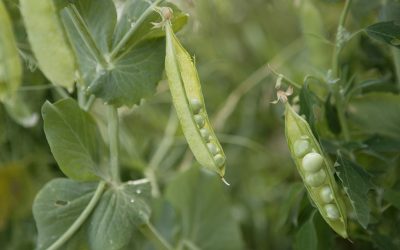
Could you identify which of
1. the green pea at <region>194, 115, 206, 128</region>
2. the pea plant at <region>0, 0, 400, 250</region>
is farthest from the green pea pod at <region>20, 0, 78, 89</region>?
the green pea at <region>194, 115, 206, 128</region>

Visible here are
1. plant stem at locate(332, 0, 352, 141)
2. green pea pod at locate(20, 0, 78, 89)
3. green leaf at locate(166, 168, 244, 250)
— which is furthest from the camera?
green leaf at locate(166, 168, 244, 250)

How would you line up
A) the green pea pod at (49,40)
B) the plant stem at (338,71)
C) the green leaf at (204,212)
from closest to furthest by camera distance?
the green pea pod at (49,40)
the plant stem at (338,71)
the green leaf at (204,212)

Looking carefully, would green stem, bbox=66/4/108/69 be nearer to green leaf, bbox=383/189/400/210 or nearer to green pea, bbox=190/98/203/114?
green pea, bbox=190/98/203/114

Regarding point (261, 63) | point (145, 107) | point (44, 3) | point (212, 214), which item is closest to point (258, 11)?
point (261, 63)

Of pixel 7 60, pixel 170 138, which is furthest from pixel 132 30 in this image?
pixel 170 138

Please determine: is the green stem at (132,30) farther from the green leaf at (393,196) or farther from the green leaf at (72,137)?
the green leaf at (393,196)

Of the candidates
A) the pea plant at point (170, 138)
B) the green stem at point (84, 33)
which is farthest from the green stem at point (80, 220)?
the green stem at point (84, 33)

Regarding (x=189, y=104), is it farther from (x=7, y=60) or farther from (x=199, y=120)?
(x=7, y=60)
